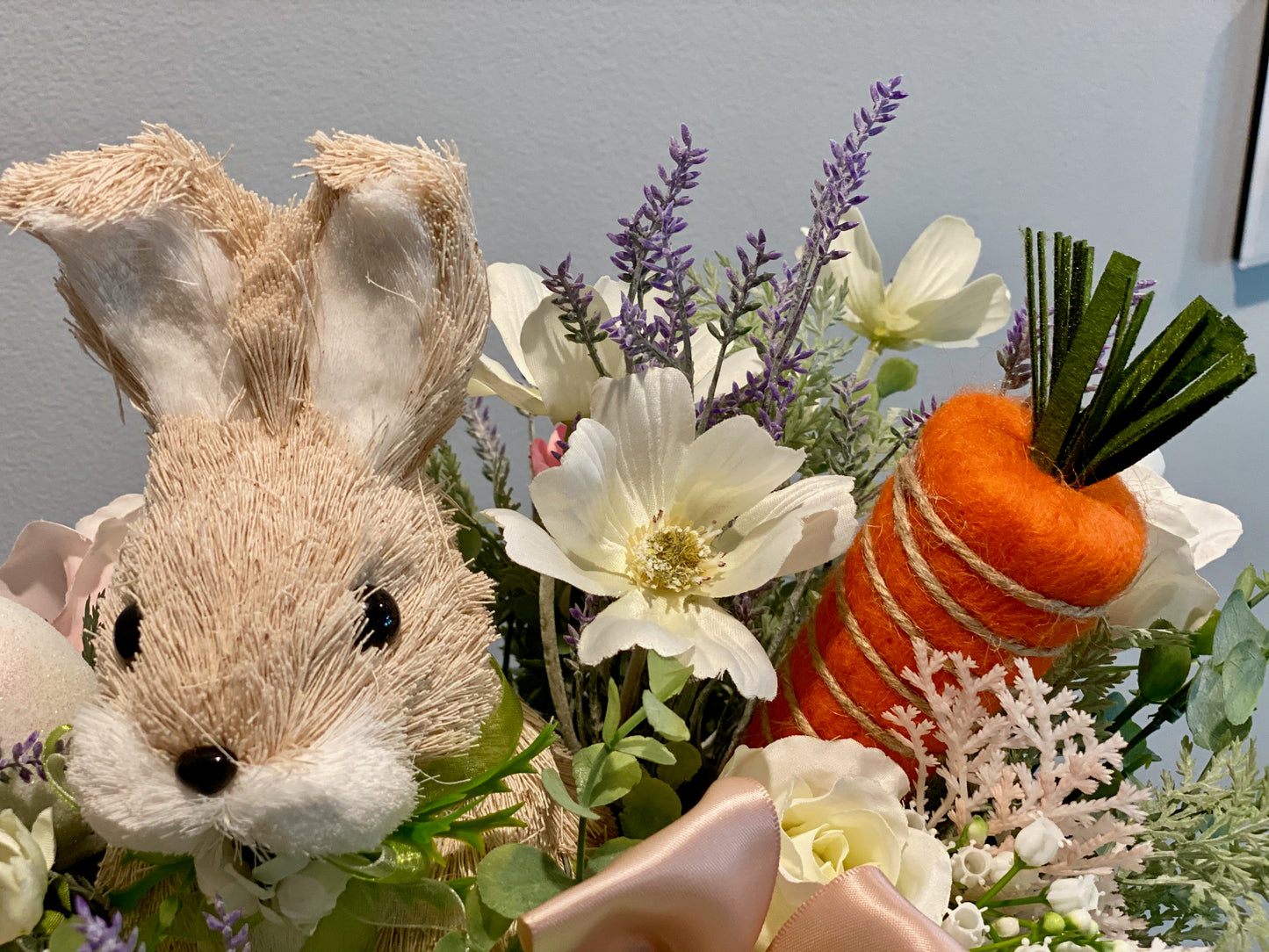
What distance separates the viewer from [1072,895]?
39 cm

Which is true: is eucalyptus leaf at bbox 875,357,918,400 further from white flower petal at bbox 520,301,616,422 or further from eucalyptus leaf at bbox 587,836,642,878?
eucalyptus leaf at bbox 587,836,642,878

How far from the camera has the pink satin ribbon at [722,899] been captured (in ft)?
1.21

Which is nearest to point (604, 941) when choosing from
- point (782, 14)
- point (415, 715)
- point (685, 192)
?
point (415, 715)

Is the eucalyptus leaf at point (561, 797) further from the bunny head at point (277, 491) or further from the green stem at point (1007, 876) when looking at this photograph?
the green stem at point (1007, 876)

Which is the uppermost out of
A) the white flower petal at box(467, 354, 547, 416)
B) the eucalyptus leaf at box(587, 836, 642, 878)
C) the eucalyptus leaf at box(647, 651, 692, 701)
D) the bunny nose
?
the white flower petal at box(467, 354, 547, 416)

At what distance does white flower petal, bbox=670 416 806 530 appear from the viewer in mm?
426

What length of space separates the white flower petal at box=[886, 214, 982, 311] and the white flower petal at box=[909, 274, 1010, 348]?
0.5 inches

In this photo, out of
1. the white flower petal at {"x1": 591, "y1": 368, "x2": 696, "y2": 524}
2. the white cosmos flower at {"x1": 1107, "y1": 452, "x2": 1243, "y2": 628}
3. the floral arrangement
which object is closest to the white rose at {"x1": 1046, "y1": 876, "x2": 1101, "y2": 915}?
the floral arrangement

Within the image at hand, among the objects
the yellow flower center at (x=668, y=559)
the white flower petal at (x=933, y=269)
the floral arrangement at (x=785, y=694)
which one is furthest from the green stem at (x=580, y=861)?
the white flower petal at (x=933, y=269)

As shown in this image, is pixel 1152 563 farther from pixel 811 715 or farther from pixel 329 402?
pixel 329 402

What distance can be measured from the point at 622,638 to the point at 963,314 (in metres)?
0.38

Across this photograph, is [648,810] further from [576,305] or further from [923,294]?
[923,294]

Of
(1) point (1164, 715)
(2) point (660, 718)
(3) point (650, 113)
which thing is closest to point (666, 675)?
(2) point (660, 718)

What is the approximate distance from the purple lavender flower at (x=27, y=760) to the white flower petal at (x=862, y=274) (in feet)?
1.68
